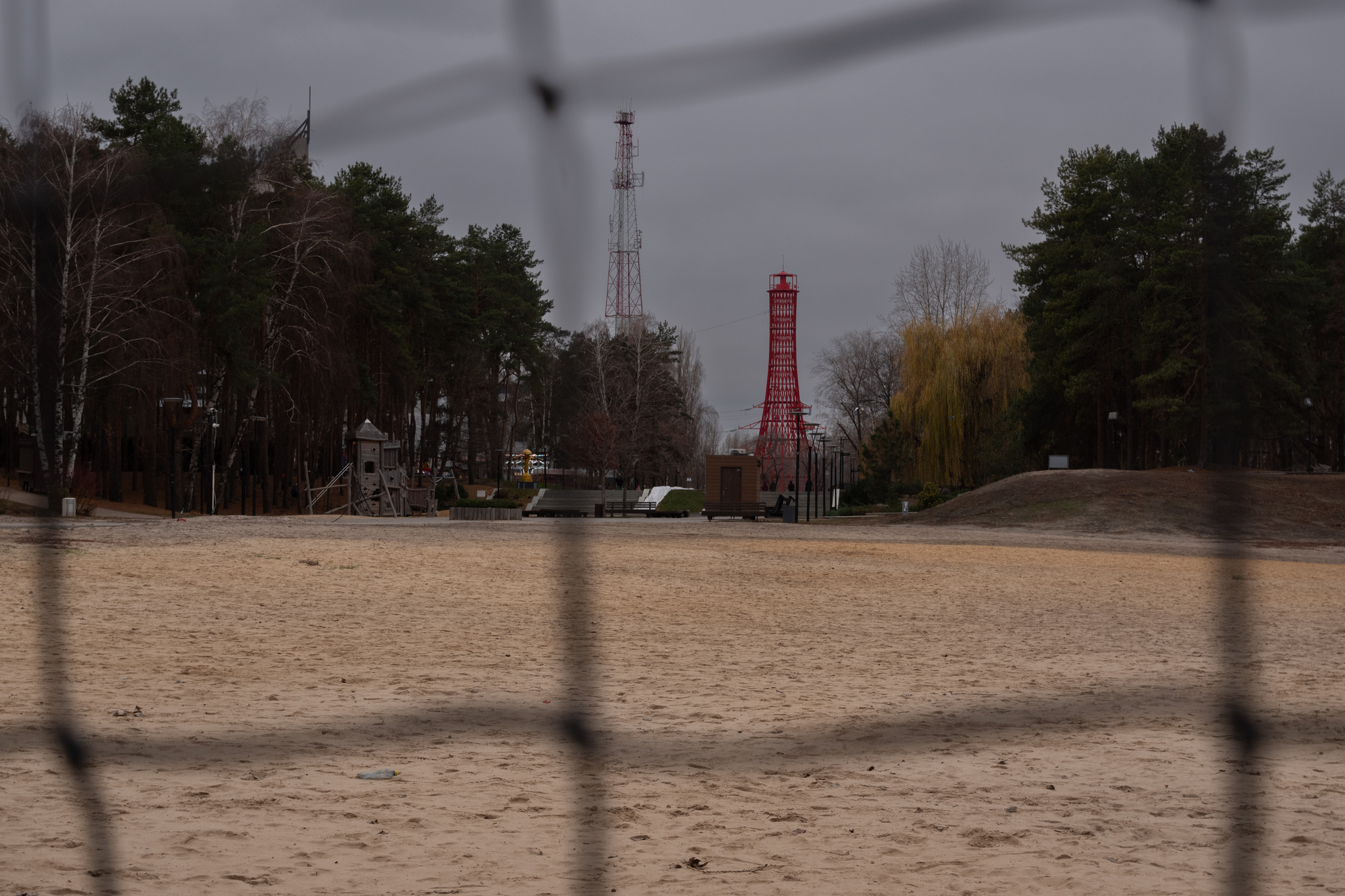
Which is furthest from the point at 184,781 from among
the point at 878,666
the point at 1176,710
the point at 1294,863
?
the point at 1176,710

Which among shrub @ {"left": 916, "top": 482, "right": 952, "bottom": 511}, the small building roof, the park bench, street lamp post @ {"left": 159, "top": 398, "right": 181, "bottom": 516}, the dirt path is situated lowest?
the dirt path

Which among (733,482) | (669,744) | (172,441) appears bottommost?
(669,744)

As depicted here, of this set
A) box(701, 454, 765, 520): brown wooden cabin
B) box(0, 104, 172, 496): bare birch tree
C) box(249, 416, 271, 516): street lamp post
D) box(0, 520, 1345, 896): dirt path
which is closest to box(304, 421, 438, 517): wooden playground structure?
box(249, 416, 271, 516): street lamp post

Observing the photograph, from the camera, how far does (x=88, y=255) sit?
2.44 metres

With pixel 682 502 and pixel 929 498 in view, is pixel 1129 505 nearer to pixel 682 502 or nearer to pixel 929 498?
pixel 929 498

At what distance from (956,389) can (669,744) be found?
40161 mm

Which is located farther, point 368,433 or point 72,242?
point 368,433

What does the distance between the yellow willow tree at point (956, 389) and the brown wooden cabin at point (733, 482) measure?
24.9 feet

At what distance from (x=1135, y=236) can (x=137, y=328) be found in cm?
2063

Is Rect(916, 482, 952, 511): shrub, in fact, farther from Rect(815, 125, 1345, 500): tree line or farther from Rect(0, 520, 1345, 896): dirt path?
Rect(0, 520, 1345, 896): dirt path

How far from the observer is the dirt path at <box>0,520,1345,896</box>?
473cm

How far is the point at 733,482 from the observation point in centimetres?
4256

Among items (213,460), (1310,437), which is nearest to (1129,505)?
(1310,437)

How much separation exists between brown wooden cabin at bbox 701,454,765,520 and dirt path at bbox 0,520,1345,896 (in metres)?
26.8
